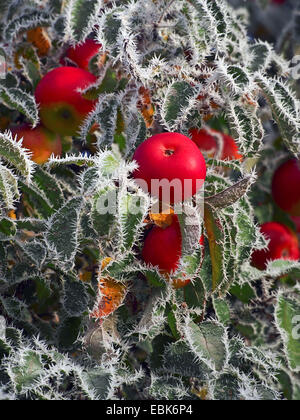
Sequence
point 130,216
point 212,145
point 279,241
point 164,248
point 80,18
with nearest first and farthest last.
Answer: point 130,216
point 164,248
point 80,18
point 212,145
point 279,241

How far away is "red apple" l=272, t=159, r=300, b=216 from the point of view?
5.01 feet

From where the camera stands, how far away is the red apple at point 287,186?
153 cm

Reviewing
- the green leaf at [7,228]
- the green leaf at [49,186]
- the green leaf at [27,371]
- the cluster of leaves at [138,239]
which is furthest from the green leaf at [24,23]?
the green leaf at [27,371]

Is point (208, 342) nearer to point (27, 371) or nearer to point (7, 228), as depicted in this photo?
point (27, 371)

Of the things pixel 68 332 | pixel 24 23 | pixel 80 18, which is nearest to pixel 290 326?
pixel 68 332

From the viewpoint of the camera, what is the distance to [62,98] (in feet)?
3.75

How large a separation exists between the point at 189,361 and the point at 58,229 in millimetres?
343

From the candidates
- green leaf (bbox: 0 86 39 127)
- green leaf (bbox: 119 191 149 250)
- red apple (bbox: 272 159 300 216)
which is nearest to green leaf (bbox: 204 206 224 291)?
green leaf (bbox: 119 191 149 250)

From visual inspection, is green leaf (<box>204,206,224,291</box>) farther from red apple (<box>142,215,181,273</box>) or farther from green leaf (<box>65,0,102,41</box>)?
green leaf (<box>65,0,102,41</box>)

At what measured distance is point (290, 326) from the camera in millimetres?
1118

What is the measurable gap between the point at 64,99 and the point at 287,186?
28.2 inches

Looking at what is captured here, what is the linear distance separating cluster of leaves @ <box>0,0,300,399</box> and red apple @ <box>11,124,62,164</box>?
5cm

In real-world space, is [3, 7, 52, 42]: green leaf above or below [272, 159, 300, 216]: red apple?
above
